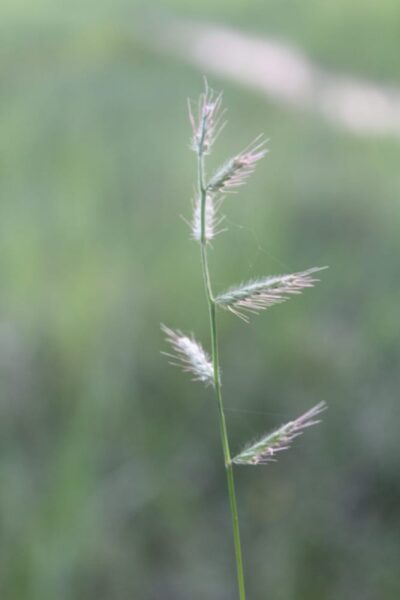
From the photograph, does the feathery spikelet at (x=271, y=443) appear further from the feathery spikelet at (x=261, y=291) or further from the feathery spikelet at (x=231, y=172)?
the feathery spikelet at (x=231, y=172)

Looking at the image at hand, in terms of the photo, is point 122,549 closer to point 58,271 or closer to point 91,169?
point 58,271

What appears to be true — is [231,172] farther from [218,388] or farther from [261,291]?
[218,388]

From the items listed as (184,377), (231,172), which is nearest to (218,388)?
A: (231,172)

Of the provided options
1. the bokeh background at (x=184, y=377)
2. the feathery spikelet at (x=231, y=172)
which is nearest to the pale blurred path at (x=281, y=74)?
the bokeh background at (x=184, y=377)

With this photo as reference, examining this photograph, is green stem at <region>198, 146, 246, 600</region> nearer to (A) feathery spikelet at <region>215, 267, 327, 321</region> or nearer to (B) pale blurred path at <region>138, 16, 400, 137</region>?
(A) feathery spikelet at <region>215, 267, 327, 321</region>

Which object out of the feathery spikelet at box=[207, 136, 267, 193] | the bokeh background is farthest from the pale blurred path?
the feathery spikelet at box=[207, 136, 267, 193]

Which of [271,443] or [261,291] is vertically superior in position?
[261,291]
